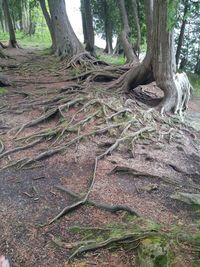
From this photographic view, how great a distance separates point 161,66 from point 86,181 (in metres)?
4.26

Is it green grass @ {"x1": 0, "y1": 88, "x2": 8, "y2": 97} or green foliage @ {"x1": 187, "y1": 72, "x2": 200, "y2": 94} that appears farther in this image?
green foliage @ {"x1": 187, "y1": 72, "x2": 200, "y2": 94}

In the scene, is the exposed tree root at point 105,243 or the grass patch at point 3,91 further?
the grass patch at point 3,91

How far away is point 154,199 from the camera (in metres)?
5.11

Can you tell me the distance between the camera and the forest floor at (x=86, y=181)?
4.04 metres

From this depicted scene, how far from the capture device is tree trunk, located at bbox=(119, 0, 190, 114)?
26.7 ft

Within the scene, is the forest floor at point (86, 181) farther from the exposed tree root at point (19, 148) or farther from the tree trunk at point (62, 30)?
the tree trunk at point (62, 30)

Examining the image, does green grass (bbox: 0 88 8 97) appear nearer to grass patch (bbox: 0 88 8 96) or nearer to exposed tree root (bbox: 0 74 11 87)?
grass patch (bbox: 0 88 8 96)

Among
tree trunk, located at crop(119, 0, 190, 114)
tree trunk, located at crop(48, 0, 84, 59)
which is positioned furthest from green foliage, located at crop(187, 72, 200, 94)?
tree trunk, located at crop(119, 0, 190, 114)

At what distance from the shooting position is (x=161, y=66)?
28.7ft

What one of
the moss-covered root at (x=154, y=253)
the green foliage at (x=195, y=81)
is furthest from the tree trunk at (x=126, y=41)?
the moss-covered root at (x=154, y=253)

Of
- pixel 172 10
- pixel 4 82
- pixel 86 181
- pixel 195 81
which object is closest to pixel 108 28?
pixel 195 81

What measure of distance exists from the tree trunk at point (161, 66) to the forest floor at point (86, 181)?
32.3 inches

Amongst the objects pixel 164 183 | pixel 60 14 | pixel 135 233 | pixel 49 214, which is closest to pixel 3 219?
pixel 49 214

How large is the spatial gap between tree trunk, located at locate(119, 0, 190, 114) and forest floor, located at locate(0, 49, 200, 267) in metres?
0.82
